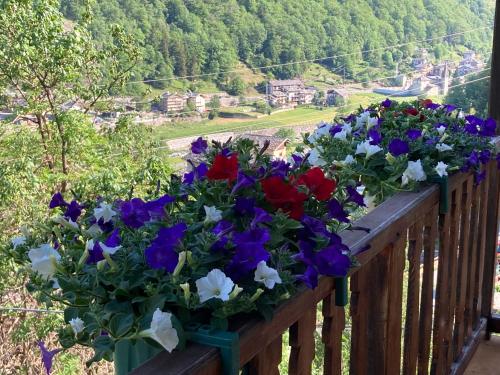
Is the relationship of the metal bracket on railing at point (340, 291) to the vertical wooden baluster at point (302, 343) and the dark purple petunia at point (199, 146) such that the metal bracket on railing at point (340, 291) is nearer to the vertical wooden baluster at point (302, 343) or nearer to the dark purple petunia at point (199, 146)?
the vertical wooden baluster at point (302, 343)

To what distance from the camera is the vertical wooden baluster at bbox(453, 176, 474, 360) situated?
1937 mm

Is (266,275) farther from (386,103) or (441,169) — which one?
(386,103)

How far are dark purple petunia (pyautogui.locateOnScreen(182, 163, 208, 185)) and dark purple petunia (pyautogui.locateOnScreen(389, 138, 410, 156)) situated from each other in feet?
2.23

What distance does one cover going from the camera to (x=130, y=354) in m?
0.82

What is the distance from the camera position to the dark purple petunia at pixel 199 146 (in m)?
1.19

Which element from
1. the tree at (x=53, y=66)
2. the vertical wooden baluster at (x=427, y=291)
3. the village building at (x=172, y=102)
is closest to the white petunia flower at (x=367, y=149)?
the vertical wooden baluster at (x=427, y=291)

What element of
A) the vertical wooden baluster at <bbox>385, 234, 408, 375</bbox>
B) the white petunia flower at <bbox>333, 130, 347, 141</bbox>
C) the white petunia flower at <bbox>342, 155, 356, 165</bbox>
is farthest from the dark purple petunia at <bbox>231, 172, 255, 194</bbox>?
the white petunia flower at <bbox>333, 130, 347, 141</bbox>

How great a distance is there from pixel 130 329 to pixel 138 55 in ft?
31.5

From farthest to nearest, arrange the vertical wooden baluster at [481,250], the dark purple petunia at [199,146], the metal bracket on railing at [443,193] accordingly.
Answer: the vertical wooden baluster at [481,250] < the metal bracket on railing at [443,193] < the dark purple petunia at [199,146]

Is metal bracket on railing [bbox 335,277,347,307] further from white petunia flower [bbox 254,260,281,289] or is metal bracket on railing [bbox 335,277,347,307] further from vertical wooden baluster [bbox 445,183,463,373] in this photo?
vertical wooden baluster [bbox 445,183,463,373]

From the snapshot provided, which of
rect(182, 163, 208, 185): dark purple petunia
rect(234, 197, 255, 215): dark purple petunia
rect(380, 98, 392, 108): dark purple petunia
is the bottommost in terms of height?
rect(380, 98, 392, 108): dark purple petunia

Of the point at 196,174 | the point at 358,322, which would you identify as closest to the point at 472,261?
the point at 358,322

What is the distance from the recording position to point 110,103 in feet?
33.4

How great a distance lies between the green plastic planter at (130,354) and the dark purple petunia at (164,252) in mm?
130
